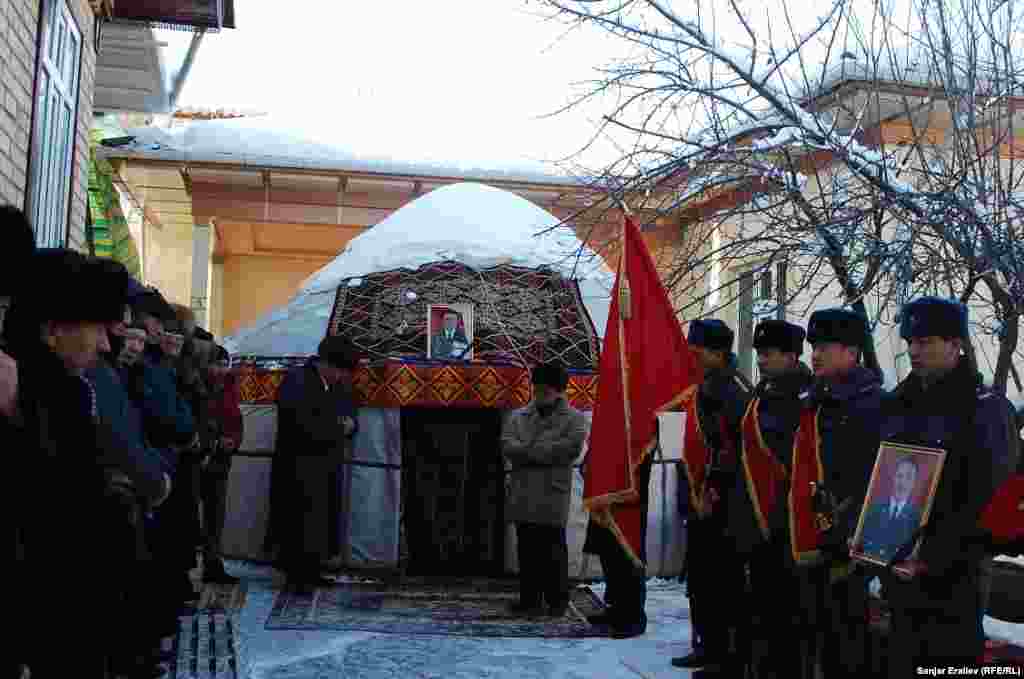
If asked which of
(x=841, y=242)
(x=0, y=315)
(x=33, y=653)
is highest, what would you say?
(x=841, y=242)

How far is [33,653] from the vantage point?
273cm

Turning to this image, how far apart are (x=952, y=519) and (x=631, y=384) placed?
8.98ft

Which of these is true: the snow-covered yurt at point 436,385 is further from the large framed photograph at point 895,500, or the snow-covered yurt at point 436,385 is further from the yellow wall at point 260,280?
the yellow wall at point 260,280

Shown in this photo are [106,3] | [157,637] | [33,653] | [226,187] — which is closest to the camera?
[33,653]

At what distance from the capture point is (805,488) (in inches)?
166

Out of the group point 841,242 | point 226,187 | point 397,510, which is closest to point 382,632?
point 397,510

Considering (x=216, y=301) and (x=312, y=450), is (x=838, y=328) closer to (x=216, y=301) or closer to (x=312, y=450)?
(x=312, y=450)

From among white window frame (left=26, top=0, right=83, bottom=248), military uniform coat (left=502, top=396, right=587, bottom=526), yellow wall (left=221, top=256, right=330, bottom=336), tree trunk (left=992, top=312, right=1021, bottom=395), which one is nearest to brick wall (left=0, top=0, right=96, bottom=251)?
white window frame (left=26, top=0, right=83, bottom=248)

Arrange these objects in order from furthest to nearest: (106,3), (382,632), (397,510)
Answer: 1. (397,510)
2. (106,3)
3. (382,632)

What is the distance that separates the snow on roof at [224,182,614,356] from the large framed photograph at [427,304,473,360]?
0.65 meters

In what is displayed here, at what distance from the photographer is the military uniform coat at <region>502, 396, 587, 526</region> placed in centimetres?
693

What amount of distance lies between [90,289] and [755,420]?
269 centimetres

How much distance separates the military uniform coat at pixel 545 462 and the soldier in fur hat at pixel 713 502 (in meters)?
1.35

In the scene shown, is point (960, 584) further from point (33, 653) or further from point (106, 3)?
point (106, 3)
